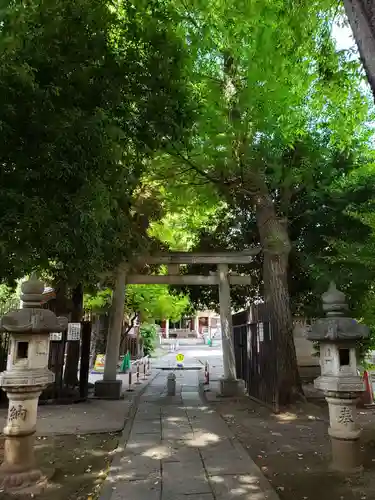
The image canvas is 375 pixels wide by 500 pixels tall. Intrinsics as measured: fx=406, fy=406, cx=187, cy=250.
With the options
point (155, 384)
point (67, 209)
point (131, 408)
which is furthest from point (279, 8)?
point (155, 384)

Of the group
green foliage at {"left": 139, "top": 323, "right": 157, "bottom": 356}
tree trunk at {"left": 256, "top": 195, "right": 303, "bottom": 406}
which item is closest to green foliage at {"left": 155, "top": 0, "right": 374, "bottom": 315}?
tree trunk at {"left": 256, "top": 195, "right": 303, "bottom": 406}

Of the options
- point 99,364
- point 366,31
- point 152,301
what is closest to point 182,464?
point 366,31

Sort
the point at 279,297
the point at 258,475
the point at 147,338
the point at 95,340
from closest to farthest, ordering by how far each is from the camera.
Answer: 1. the point at 258,475
2. the point at 279,297
3. the point at 95,340
4. the point at 147,338

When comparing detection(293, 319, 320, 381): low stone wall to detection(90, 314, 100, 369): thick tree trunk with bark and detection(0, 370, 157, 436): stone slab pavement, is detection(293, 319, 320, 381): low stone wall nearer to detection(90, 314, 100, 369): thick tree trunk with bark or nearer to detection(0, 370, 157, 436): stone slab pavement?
detection(0, 370, 157, 436): stone slab pavement

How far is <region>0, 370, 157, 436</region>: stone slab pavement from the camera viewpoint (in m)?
7.73

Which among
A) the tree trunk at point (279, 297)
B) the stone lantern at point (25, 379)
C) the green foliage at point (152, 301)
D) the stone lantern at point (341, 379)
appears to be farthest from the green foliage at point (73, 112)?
the green foliage at point (152, 301)

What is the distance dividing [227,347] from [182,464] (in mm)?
6966

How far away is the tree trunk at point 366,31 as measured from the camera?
315 centimetres

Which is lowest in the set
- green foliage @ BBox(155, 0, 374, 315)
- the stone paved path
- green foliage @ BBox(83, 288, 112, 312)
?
the stone paved path

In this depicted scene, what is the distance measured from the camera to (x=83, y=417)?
8.82 metres

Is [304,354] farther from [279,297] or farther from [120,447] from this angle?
[120,447]

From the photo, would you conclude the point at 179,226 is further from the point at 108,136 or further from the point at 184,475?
the point at 184,475

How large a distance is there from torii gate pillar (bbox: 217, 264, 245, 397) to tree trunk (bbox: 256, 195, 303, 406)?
8.31ft

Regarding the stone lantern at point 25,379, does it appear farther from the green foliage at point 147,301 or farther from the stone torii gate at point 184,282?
the green foliage at point 147,301
